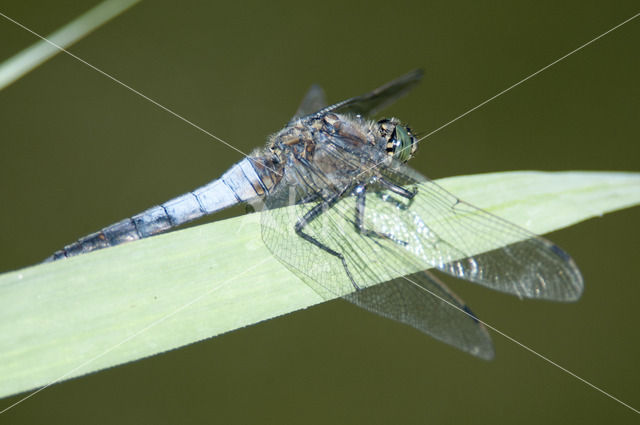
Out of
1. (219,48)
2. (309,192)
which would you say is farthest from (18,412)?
(219,48)

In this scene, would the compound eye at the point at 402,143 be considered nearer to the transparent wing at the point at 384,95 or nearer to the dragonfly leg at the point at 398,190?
the dragonfly leg at the point at 398,190

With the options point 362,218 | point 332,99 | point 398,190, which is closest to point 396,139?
point 398,190

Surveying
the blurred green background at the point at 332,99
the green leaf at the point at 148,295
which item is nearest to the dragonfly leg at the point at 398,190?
the green leaf at the point at 148,295

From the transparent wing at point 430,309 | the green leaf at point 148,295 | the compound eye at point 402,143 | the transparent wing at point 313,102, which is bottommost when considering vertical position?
the transparent wing at point 430,309

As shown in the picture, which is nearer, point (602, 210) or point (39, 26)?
point (602, 210)

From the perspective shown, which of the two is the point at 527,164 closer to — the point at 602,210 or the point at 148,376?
the point at 602,210

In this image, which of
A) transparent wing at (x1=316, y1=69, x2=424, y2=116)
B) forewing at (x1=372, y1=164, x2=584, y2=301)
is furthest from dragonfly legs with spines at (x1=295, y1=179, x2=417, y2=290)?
transparent wing at (x1=316, y1=69, x2=424, y2=116)

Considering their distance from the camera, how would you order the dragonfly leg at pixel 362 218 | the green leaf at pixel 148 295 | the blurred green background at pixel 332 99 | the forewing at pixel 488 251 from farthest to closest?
the blurred green background at pixel 332 99 < the dragonfly leg at pixel 362 218 < the forewing at pixel 488 251 < the green leaf at pixel 148 295

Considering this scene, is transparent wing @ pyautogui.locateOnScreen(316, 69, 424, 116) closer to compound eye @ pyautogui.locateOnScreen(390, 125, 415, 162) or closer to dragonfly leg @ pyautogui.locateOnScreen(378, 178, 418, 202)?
compound eye @ pyautogui.locateOnScreen(390, 125, 415, 162)
